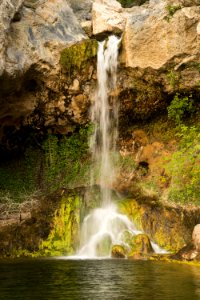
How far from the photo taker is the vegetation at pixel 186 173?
17.0 meters

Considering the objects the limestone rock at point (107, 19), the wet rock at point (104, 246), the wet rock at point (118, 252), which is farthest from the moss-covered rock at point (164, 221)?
the limestone rock at point (107, 19)

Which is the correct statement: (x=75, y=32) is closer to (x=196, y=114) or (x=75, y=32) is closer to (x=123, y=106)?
(x=123, y=106)

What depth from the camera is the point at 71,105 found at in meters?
21.1

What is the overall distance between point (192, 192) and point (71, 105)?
6774mm

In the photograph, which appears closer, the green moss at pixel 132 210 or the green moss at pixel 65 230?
the green moss at pixel 65 230

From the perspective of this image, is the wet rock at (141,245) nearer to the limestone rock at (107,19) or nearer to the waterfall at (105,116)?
the waterfall at (105,116)

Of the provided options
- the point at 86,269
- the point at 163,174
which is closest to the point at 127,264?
the point at 86,269

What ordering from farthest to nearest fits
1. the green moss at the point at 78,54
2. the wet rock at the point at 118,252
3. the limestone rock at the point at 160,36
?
the green moss at the point at 78,54 < the limestone rock at the point at 160,36 < the wet rock at the point at 118,252

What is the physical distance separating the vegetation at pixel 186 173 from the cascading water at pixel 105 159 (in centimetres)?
220

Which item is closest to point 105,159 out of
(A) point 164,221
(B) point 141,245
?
(A) point 164,221

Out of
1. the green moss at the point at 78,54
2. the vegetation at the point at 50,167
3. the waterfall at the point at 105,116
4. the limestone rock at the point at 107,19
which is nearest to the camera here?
the green moss at the point at 78,54

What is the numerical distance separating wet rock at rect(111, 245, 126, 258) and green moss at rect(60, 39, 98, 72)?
323 inches

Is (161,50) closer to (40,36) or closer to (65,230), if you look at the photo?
(40,36)

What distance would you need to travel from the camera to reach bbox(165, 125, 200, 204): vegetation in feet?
55.7
